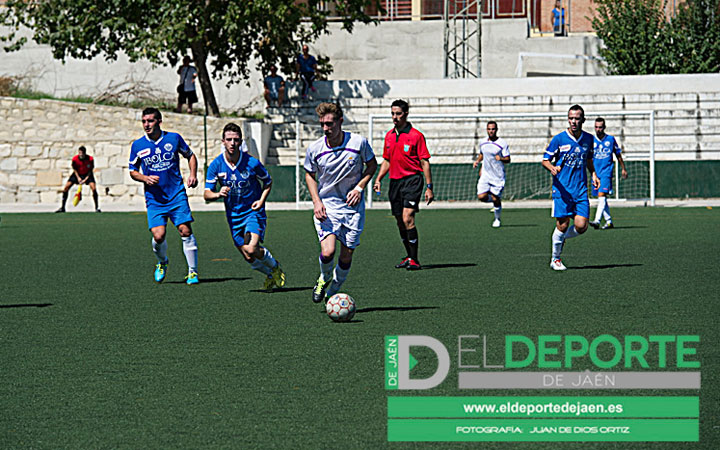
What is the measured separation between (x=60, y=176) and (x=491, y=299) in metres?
26.6

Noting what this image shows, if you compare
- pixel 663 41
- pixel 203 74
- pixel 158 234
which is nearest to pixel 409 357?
pixel 158 234

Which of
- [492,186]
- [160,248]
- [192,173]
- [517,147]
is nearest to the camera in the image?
[192,173]

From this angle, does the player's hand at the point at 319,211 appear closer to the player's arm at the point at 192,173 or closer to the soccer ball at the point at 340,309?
the soccer ball at the point at 340,309

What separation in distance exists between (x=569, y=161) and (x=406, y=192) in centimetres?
213

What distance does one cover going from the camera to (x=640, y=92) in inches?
1436

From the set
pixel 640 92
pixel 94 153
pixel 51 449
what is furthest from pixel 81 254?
pixel 640 92

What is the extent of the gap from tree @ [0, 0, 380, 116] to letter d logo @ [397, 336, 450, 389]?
25.9 metres

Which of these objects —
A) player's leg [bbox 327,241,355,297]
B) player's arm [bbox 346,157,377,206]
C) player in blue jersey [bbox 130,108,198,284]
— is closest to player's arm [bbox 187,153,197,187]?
player in blue jersey [bbox 130,108,198,284]

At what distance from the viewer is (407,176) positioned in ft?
47.2

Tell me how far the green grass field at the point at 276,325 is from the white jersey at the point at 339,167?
108cm

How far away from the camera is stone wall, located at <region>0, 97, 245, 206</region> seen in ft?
115

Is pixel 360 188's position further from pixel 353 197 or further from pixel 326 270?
pixel 326 270

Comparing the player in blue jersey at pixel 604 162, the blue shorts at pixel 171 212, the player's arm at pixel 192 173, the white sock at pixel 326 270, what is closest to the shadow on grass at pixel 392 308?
the white sock at pixel 326 270

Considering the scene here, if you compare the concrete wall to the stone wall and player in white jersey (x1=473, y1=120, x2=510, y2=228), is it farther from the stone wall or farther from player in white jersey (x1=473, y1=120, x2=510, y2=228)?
player in white jersey (x1=473, y1=120, x2=510, y2=228)
